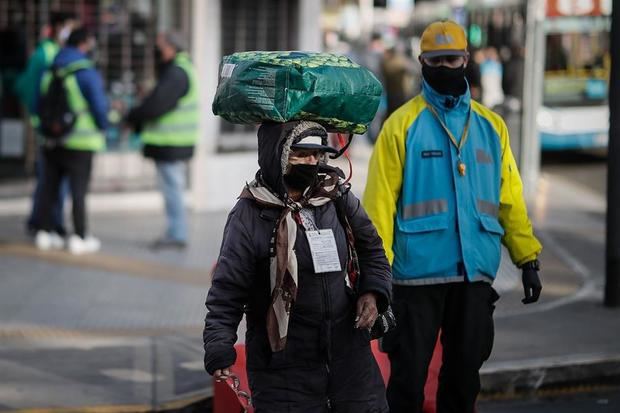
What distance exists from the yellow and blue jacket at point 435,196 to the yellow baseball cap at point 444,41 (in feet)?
0.56

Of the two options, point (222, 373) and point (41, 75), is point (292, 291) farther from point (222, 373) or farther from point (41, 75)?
point (41, 75)

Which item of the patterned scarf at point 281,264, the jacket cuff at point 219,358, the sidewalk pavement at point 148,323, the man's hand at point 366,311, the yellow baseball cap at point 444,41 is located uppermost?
the yellow baseball cap at point 444,41

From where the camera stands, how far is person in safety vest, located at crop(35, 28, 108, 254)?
10.8 meters

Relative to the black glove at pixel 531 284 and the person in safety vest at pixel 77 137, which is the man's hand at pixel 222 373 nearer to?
the black glove at pixel 531 284

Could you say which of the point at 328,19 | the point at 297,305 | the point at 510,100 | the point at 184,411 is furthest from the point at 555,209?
the point at 328,19

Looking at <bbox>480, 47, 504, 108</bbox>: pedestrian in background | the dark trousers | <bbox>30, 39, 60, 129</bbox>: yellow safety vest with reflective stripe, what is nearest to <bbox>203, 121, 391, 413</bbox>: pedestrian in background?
the dark trousers

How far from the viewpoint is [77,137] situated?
10.8 m

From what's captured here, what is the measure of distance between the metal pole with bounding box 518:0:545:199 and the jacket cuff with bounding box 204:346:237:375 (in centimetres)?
1077

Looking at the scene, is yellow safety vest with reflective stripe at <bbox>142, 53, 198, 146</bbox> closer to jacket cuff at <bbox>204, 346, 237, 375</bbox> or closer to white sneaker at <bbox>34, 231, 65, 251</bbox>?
white sneaker at <bbox>34, 231, 65, 251</bbox>

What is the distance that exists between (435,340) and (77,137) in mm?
6122

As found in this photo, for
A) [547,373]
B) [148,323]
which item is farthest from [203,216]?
[547,373]

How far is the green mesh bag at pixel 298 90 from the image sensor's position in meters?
4.42

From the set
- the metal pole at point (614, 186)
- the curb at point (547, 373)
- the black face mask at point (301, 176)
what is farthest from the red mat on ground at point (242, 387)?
the metal pole at point (614, 186)

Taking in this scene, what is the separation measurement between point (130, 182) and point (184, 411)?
23.6ft
